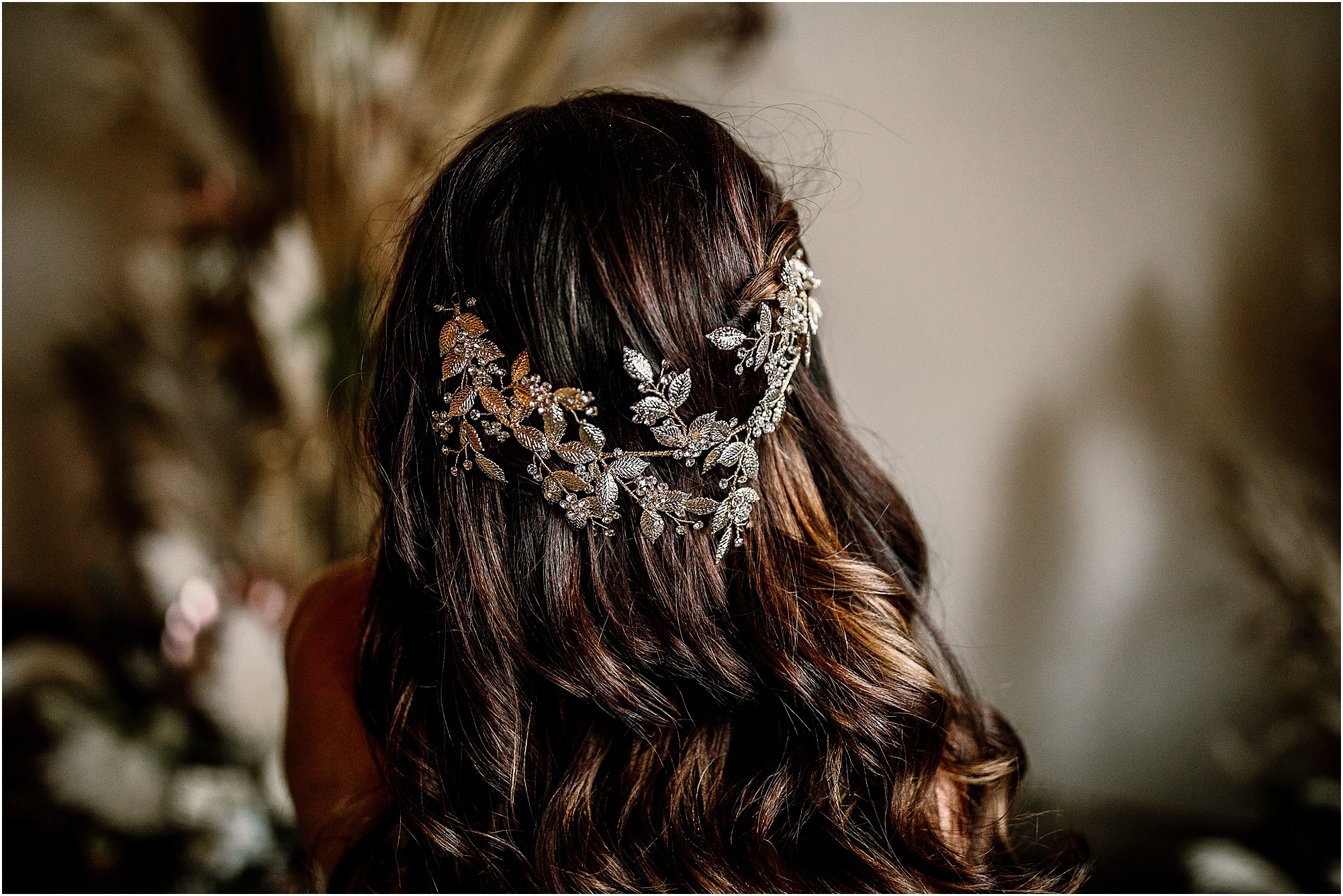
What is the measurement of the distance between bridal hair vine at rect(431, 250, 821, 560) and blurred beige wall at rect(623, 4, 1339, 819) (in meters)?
0.72

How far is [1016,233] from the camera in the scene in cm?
140

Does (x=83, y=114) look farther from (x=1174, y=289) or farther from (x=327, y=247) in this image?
(x=1174, y=289)

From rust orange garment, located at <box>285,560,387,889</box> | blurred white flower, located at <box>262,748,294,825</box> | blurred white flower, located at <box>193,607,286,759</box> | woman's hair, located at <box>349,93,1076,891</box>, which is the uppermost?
woman's hair, located at <box>349,93,1076,891</box>

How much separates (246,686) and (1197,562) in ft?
5.84

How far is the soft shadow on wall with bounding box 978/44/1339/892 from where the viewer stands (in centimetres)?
127

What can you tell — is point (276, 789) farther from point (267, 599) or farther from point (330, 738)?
point (330, 738)

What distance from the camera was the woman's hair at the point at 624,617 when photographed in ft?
2.25

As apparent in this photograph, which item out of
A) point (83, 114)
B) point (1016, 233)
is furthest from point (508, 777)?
point (83, 114)

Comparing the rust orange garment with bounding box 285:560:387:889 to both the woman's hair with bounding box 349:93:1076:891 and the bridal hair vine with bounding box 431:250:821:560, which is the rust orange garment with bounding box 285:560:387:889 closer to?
the woman's hair with bounding box 349:93:1076:891

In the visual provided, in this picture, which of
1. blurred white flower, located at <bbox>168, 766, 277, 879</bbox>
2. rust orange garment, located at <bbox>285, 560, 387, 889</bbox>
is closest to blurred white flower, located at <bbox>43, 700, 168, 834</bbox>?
blurred white flower, located at <bbox>168, 766, 277, 879</bbox>

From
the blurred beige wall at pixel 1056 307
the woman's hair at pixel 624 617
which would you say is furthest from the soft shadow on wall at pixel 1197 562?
the woman's hair at pixel 624 617

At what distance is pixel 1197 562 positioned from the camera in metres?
1.42

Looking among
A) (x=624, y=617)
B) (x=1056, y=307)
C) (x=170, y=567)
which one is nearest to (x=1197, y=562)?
(x=1056, y=307)

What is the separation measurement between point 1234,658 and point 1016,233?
0.93 meters
